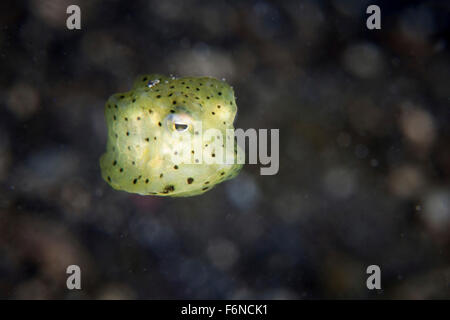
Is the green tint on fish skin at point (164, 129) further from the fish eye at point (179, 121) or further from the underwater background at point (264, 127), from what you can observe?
the underwater background at point (264, 127)

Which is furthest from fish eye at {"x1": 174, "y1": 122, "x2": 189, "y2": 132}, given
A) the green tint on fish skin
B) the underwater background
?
the underwater background

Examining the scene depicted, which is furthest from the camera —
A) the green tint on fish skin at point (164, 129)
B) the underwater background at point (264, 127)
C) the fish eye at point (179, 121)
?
the underwater background at point (264, 127)

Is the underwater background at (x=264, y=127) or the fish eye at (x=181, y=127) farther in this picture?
the underwater background at (x=264, y=127)

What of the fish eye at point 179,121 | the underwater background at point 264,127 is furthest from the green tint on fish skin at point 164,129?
the underwater background at point 264,127

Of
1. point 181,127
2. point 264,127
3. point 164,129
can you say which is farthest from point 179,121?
point 264,127

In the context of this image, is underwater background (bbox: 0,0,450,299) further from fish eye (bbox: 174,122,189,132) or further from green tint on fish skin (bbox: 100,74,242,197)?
fish eye (bbox: 174,122,189,132)
